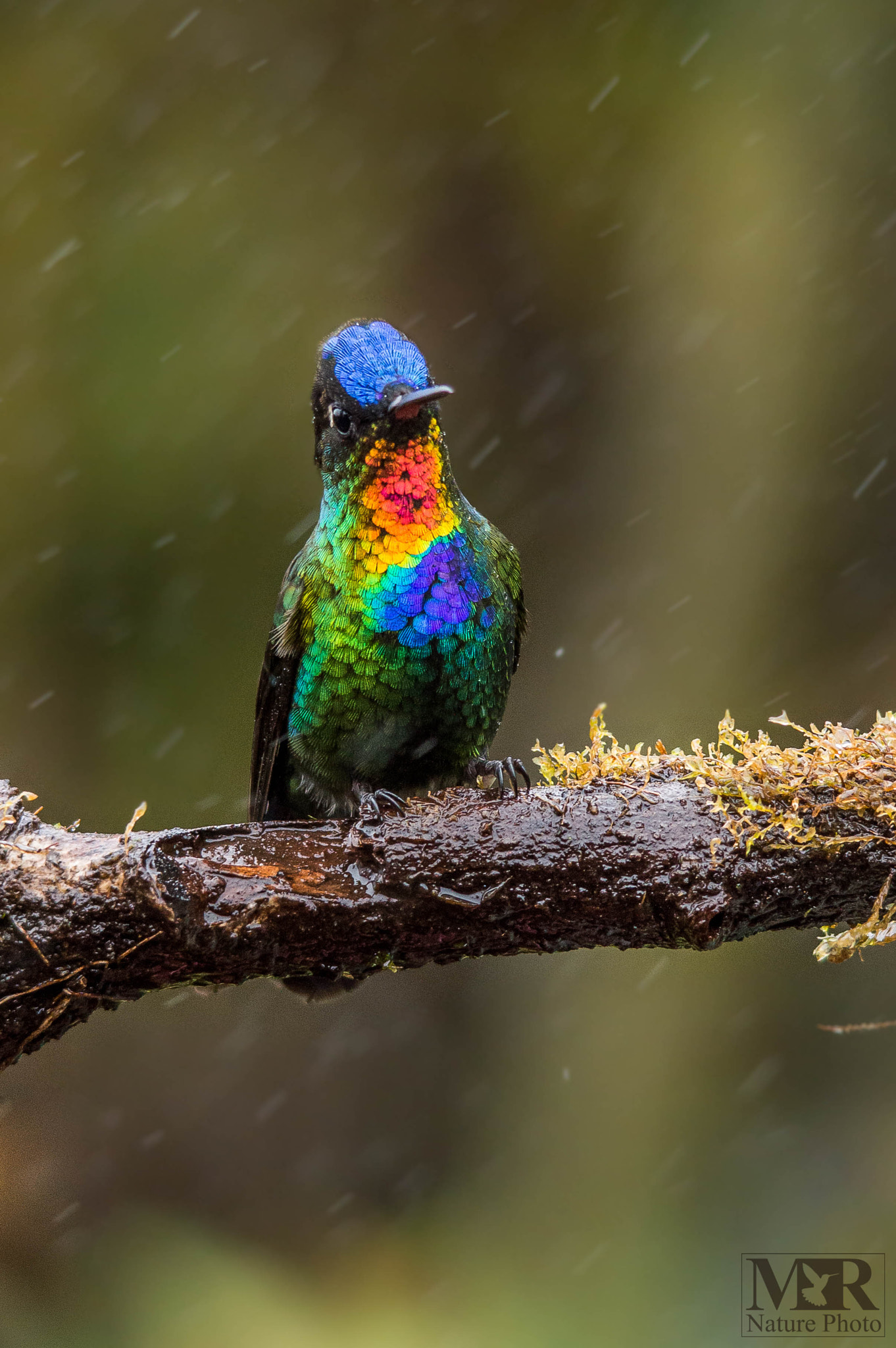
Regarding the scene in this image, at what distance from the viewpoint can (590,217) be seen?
493 cm

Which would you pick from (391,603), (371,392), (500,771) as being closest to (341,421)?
(371,392)

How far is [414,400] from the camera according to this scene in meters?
2.30

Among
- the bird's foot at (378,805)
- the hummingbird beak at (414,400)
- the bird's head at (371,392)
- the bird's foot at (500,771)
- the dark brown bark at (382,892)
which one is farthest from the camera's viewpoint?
the bird's head at (371,392)

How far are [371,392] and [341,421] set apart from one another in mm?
116

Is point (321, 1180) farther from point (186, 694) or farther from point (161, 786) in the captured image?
point (186, 694)

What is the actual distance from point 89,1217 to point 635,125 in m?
5.29

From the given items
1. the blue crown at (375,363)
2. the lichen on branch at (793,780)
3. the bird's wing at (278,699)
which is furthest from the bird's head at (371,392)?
the lichen on branch at (793,780)

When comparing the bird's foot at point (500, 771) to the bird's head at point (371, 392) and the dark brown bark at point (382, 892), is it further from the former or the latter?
the bird's head at point (371, 392)

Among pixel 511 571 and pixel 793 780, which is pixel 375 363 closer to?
pixel 511 571

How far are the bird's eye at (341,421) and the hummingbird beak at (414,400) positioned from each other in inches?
5.2

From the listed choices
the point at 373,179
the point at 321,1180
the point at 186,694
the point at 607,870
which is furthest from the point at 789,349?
the point at 321,1180

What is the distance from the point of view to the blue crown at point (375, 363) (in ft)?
7.89

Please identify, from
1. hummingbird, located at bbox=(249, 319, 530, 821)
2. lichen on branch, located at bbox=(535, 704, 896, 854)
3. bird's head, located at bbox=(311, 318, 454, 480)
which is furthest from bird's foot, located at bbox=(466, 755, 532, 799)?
A: bird's head, located at bbox=(311, 318, 454, 480)

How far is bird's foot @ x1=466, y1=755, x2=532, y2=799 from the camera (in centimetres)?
215
